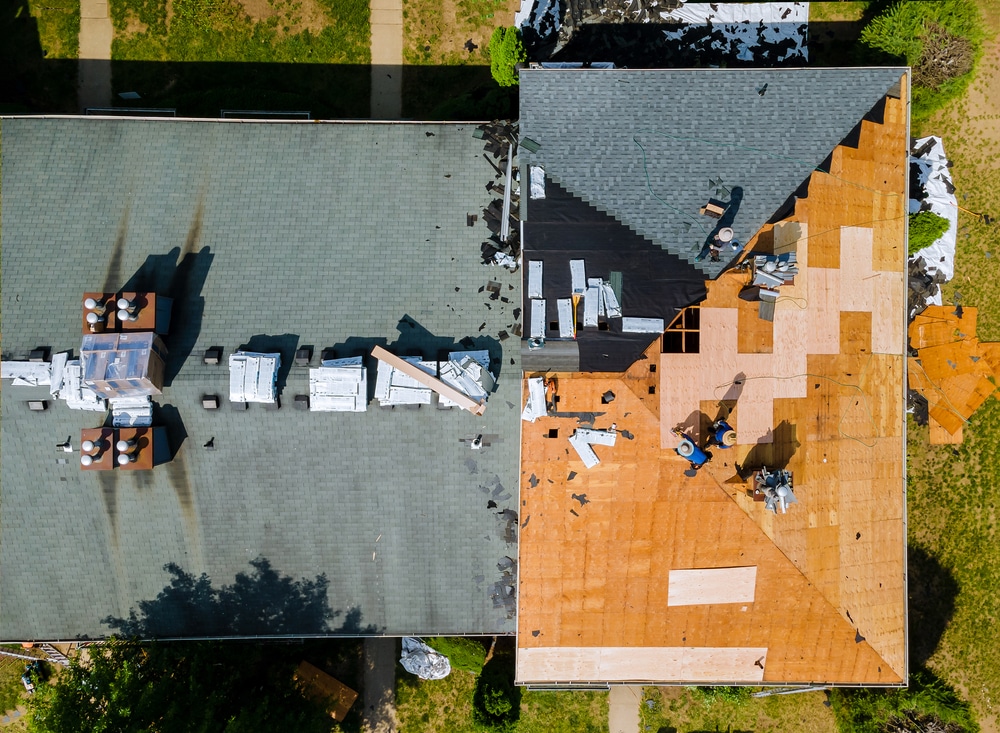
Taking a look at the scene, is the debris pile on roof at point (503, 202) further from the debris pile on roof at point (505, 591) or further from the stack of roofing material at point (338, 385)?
the debris pile on roof at point (505, 591)

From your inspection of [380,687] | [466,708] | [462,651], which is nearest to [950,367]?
[462,651]

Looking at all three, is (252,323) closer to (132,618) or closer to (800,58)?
(132,618)

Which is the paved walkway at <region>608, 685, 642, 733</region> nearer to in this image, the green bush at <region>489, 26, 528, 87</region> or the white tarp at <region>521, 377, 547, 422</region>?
the white tarp at <region>521, 377, 547, 422</region>

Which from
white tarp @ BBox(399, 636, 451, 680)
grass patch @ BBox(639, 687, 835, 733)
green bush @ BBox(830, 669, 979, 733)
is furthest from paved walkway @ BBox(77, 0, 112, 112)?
green bush @ BBox(830, 669, 979, 733)

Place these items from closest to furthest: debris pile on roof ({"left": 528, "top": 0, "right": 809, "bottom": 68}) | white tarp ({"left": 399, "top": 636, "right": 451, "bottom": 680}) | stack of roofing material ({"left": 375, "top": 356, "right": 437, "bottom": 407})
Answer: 1. stack of roofing material ({"left": 375, "top": 356, "right": 437, "bottom": 407})
2. debris pile on roof ({"left": 528, "top": 0, "right": 809, "bottom": 68})
3. white tarp ({"left": 399, "top": 636, "right": 451, "bottom": 680})

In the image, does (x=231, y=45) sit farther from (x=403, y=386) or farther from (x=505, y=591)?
(x=505, y=591)

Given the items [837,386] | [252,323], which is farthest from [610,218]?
[252,323]
